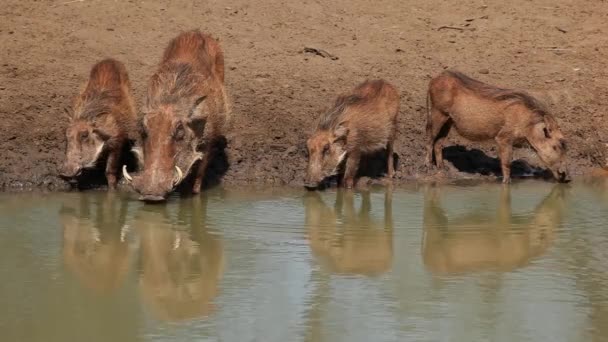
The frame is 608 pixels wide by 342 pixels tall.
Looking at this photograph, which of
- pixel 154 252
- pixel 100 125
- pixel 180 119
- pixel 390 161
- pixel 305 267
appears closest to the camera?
pixel 305 267

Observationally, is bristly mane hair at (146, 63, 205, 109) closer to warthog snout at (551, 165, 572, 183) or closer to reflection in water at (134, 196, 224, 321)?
reflection in water at (134, 196, 224, 321)

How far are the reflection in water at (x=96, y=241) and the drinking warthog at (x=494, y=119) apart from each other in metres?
2.70

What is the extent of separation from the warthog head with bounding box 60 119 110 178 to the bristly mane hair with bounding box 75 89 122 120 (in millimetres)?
63

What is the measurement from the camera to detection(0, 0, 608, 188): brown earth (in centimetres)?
914

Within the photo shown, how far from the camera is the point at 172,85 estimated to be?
8.30 metres

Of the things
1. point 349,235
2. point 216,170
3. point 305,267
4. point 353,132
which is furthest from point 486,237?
point 216,170

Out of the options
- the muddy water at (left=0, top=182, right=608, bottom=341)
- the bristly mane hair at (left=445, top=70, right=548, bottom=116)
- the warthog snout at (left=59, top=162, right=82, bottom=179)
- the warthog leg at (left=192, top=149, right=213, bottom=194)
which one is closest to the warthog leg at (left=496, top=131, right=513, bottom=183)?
the bristly mane hair at (left=445, top=70, right=548, bottom=116)

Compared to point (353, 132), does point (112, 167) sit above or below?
below

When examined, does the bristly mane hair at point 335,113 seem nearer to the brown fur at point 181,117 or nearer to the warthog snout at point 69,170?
the brown fur at point 181,117

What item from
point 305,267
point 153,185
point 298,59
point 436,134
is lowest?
point 305,267

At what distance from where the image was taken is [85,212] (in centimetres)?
764

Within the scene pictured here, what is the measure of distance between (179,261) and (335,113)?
2713 mm

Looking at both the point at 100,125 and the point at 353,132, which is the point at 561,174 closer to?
the point at 353,132

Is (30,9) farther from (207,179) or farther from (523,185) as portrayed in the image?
(523,185)
